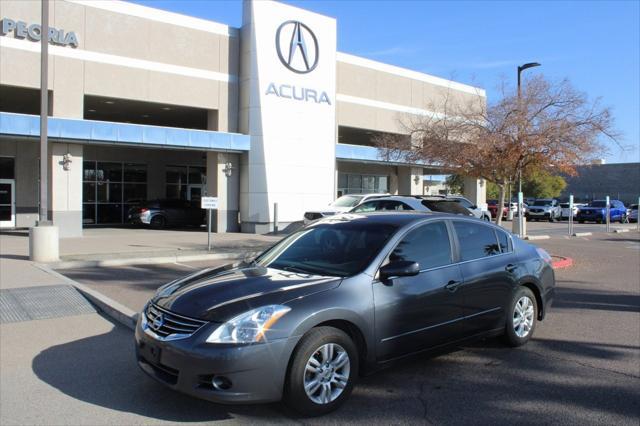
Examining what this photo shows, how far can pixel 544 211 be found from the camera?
138 feet

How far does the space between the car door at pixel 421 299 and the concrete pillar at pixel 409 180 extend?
27.0 m

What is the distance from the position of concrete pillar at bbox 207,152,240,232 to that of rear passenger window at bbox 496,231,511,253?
703 inches

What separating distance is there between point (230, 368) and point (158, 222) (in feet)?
77.3

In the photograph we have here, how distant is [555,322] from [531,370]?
2340 millimetres

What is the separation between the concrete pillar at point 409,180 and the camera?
32188 millimetres

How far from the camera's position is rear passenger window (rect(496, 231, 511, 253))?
20.4 feet

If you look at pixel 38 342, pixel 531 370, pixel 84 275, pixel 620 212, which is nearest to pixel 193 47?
pixel 84 275

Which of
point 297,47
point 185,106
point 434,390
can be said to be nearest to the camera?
point 434,390

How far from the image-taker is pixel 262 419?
4.20 m

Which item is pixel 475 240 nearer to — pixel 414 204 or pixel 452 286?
pixel 452 286

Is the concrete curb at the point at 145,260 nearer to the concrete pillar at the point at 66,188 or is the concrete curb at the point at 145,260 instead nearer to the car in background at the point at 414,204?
the car in background at the point at 414,204

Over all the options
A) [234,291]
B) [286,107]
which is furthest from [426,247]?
[286,107]

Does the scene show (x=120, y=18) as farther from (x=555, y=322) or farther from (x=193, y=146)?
(x=555, y=322)

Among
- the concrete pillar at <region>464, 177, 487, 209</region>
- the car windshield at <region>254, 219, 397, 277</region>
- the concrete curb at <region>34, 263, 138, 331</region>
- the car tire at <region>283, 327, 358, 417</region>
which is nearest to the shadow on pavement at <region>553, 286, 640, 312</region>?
the car windshield at <region>254, 219, 397, 277</region>
